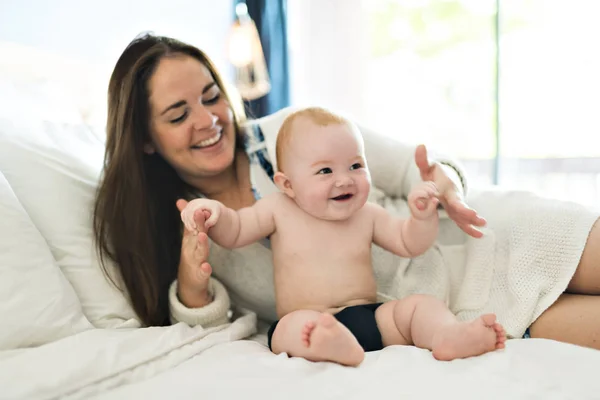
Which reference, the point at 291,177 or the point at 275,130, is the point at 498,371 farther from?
the point at 275,130

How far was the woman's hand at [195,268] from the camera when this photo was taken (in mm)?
934

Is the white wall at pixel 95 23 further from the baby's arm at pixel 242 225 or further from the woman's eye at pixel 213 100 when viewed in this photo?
the baby's arm at pixel 242 225

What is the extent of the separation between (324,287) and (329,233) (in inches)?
4.2

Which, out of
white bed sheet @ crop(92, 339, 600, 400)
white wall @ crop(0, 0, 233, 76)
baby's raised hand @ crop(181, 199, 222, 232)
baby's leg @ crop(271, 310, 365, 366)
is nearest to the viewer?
white bed sheet @ crop(92, 339, 600, 400)

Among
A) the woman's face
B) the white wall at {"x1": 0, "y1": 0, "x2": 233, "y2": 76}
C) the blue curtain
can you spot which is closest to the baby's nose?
the woman's face

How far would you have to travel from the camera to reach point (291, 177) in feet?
3.33

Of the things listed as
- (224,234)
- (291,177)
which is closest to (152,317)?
(224,234)

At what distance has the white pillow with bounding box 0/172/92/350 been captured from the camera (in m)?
0.86

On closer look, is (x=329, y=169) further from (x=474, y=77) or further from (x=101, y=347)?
(x=474, y=77)

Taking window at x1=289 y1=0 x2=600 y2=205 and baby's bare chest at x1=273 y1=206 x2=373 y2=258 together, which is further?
window at x1=289 y1=0 x2=600 y2=205

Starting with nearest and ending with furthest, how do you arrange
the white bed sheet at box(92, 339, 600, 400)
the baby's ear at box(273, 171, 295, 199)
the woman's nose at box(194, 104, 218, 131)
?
the white bed sheet at box(92, 339, 600, 400) < the baby's ear at box(273, 171, 295, 199) < the woman's nose at box(194, 104, 218, 131)

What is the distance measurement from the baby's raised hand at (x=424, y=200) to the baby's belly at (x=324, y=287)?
0.16m

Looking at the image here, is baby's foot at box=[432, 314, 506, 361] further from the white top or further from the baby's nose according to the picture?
the baby's nose

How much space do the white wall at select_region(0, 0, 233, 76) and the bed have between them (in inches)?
20.0
